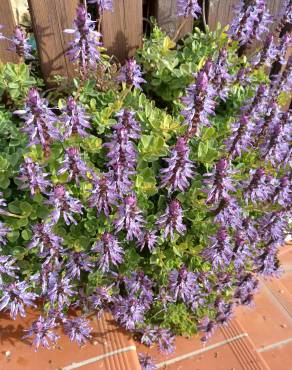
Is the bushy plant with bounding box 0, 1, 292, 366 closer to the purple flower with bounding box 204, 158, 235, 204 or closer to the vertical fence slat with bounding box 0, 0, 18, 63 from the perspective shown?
the purple flower with bounding box 204, 158, 235, 204

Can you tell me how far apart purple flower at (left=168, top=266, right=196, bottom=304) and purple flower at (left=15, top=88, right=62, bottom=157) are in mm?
914

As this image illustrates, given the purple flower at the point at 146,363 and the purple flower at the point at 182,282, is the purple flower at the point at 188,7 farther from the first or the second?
the purple flower at the point at 146,363

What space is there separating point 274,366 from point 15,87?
7.65 ft

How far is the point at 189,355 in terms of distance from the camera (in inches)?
99.4

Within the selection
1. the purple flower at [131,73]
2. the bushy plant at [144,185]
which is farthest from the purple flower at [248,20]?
the purple flower at [131,73]

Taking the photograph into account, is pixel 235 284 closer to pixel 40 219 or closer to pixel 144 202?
pixel 144 202

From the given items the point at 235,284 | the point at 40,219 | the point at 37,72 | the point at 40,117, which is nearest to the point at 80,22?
the point at 40,117

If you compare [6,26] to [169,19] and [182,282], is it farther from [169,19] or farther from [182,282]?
[182,282]

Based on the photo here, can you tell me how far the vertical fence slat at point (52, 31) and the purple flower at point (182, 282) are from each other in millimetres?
1410

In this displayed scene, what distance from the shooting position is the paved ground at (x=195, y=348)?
2170 mm

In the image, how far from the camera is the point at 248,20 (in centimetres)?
232

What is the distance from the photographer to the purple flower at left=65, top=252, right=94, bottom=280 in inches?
80.6

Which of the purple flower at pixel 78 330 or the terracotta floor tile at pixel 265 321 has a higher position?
the purple flower at pixel 78 330

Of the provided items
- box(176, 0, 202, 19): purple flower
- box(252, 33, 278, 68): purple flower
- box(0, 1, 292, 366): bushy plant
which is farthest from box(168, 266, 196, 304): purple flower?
box(176, 0, 202, 19): purple flower
